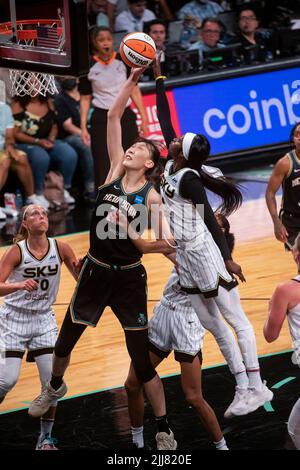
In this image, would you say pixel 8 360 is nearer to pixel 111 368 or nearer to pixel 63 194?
pixel 111 368

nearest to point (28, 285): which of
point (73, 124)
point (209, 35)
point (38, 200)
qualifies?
point (38, 200)

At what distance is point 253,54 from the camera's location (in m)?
15.1

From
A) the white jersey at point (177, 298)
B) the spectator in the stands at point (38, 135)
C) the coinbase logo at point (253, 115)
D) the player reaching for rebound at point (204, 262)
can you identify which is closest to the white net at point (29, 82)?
the player reaching for rebound at point (204, 262)

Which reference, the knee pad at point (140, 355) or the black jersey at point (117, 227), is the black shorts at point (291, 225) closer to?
the black jersey at point (117, 227)

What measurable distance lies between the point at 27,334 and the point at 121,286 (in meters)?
0.79

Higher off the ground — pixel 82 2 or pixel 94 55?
pixel 82 2

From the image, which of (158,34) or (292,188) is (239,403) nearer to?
(292,188)

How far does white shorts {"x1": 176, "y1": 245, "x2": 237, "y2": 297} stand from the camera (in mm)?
Answer: 6645

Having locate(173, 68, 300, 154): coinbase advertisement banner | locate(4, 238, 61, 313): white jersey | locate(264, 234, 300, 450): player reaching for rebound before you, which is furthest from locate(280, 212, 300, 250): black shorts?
locate(173, 68, 300, 154): coinbase advertisement banner

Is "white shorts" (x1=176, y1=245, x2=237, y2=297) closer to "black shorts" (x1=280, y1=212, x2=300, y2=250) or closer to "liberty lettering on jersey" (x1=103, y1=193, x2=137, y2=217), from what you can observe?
"liberty lettering on jersey" (x1=103, y1=193, x2=137, y2=217)

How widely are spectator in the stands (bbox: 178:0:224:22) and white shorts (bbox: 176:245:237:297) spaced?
1007cm

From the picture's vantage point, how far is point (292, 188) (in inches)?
354

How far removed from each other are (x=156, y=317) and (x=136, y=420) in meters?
0.69

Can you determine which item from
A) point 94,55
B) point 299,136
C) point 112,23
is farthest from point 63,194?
point 299,136
